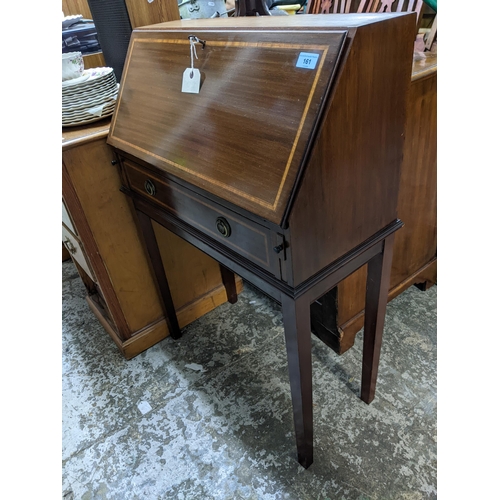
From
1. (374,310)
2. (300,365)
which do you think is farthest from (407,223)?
(300,365)

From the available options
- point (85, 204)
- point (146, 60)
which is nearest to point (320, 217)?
point (146, 60)

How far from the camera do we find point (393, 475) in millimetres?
1159

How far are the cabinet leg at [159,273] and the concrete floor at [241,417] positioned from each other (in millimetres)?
86

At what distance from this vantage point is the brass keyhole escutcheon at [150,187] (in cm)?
112

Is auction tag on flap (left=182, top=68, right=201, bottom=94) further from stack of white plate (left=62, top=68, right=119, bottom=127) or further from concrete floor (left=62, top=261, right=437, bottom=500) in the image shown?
concrete floor (left=62, top=261, right=437, bottom=500)

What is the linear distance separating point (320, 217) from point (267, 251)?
0.13 metres

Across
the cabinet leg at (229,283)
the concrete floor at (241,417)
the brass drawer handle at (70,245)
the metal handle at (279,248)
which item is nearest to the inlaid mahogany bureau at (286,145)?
the metal handle at (279,248)

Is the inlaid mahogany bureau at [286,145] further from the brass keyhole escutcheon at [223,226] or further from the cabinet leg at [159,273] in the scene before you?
the cabinet leg at [159,273]

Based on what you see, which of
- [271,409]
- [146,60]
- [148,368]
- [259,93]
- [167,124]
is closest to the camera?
[259,93]

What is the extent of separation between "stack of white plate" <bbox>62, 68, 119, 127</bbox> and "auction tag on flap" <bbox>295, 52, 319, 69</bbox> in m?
0.78

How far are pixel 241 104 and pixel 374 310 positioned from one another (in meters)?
0.71

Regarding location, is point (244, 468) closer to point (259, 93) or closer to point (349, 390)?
point (349, 390)

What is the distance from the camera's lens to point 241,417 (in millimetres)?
1376

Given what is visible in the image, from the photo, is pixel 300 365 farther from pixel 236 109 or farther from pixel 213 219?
pixel 236 109
